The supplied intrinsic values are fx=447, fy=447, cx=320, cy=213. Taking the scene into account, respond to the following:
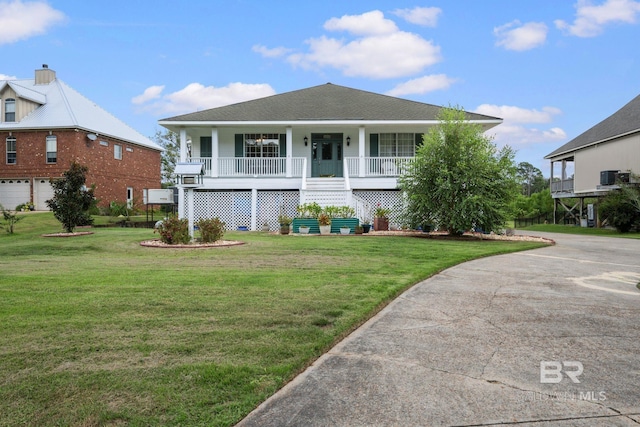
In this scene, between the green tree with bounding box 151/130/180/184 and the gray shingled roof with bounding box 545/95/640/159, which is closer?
the gray shingled roof with bounding box 545/95/640/159

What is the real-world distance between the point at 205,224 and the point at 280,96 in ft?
43.2

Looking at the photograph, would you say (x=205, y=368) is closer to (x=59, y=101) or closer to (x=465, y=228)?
(x=465, y=228)

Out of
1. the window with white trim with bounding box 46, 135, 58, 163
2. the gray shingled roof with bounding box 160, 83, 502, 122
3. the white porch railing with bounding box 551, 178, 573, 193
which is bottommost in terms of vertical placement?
the white porch railing with bounding box 551, 178, 573, 193

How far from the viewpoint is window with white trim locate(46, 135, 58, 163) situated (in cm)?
2664

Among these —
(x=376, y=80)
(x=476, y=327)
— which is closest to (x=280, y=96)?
(x=376, y=80)

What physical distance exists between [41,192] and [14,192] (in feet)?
5.63

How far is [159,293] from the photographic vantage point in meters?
5.67

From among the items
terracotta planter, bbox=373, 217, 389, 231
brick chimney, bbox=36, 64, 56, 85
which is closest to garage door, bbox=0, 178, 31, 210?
brick chimney, bbox=36, 64, 56, 85

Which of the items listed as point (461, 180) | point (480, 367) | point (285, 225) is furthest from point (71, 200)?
point (480, 367)

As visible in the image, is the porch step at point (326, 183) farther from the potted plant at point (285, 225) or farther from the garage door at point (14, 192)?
the garage door at point (14, 192)

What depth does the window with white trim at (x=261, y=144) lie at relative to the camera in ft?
69.4

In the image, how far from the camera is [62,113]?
90.8 ft

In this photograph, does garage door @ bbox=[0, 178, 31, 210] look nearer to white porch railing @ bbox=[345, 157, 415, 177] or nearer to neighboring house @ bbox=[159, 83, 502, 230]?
neighboring house @ bbox=[159, 83, 502, 230]

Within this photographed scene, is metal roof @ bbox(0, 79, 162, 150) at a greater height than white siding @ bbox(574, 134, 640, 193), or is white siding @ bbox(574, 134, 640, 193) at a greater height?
metal roof @ bbox(0, 79, 162, 150)
